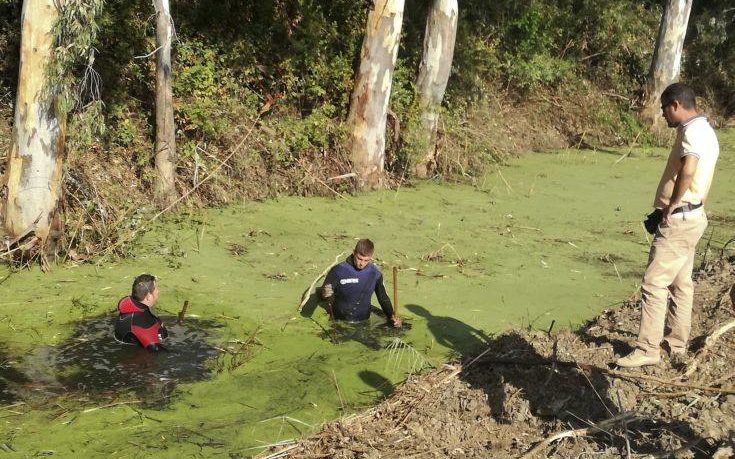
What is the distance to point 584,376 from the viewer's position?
6.61 m

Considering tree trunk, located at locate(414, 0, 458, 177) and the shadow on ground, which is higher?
tree trunk, located at locate(414, 0, 458, 177)

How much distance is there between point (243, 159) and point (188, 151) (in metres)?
0.77

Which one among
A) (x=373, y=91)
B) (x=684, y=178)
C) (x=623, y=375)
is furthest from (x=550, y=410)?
(x=373, y=91)

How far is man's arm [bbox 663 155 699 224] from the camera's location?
649 centimetres

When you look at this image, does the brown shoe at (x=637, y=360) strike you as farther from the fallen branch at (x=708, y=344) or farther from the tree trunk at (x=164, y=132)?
the tree trunk at (x=164, y=132)

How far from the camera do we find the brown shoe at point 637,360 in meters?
6.78

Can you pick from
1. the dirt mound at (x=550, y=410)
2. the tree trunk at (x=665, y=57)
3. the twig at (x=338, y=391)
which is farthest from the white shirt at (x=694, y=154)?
the tree trunk at (x=665, y=57)

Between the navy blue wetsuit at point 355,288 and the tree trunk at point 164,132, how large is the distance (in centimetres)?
387

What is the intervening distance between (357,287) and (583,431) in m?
3.26

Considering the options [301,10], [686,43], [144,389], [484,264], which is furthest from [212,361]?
[686,43]

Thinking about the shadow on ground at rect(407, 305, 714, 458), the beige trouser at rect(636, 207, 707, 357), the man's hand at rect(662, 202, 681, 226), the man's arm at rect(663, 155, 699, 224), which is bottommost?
the shadow on ground at rect(407, 305, 714, 458)

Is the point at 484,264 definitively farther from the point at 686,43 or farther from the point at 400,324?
the point at 686,43

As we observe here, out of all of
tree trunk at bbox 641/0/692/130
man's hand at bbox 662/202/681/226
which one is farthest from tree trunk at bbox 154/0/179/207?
tree trunk at bbox 641/0/692/130

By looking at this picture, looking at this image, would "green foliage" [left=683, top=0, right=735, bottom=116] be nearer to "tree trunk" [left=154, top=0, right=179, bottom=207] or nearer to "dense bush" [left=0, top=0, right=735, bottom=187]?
"dense bush" [left=0, top=0, right=735, bottom=187]
